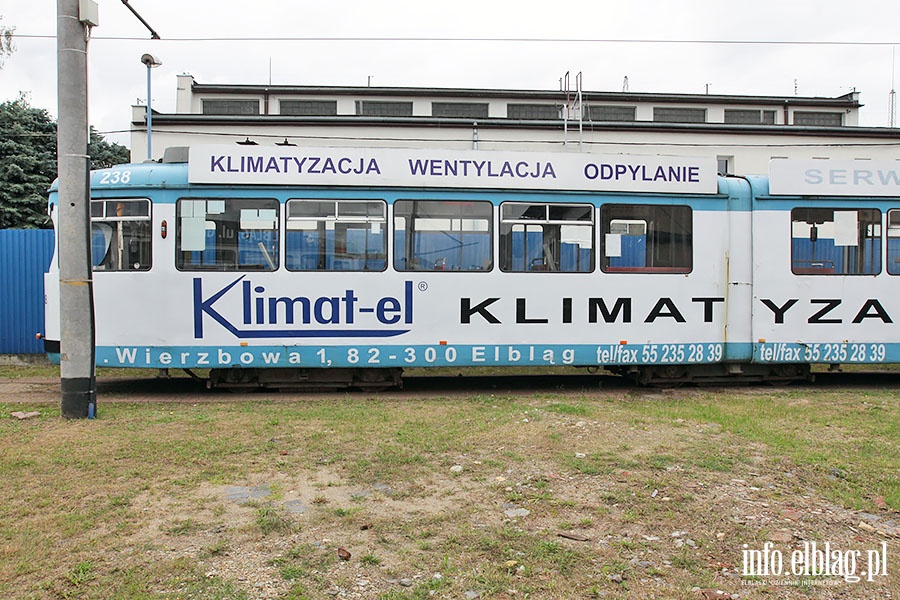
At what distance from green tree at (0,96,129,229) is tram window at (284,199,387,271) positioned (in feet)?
57.5

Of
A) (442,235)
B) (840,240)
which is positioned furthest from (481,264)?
(840,240)

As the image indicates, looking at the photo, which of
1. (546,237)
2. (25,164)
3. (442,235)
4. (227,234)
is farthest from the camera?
(25,164)

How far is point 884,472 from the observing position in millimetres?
5648

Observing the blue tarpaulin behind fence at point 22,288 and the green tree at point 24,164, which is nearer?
the blue tarpaulin behind fence at point 22,288

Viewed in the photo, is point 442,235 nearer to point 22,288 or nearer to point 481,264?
point 481,264

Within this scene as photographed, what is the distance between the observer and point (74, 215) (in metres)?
7.70

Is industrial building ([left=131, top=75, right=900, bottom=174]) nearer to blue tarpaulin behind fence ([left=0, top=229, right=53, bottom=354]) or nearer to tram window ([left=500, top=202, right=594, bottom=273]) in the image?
blue tarpaulin behind fence ([left=0, top=229, right=53, bottom=354])

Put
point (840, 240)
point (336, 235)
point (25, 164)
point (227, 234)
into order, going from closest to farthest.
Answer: point (227, 234) → point (336, 235) → point (840, 240) → point (25, 164)

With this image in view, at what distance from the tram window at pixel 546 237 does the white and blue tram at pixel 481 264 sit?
0.02 meters

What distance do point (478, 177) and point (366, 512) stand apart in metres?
5.84

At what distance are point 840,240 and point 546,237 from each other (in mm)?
4438

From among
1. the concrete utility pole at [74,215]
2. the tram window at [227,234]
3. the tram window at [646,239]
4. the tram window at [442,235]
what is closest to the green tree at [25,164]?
the tram window at [227,234]

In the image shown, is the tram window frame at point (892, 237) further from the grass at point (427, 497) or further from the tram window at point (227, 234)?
the tram window at point (227, 234)

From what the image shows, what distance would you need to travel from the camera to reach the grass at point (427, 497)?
3818mm
